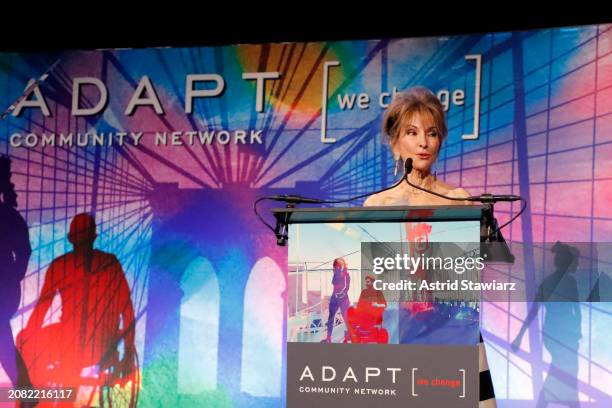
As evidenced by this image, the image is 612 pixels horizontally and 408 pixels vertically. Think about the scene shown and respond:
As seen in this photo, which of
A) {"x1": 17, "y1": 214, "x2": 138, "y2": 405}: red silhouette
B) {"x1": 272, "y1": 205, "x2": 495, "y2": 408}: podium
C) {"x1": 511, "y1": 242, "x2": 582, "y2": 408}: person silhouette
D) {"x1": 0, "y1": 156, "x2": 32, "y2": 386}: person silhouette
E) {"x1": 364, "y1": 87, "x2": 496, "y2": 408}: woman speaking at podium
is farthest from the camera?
{"x1": 0, "y1": 156, "x2": 32, "y2": 386}: person silhouette

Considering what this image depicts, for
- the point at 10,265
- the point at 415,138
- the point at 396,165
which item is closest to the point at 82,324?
the point at 10,265

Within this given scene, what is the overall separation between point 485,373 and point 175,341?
7.40 feet

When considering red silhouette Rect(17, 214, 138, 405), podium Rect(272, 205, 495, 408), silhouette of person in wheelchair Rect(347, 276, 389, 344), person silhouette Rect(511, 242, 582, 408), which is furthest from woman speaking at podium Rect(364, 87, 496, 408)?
silhouette of person in wheelchair Rect(347, 276, 389, 344)

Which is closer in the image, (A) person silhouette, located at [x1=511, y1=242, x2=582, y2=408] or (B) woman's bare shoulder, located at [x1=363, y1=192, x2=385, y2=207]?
(A) person silhouette, located at [x1=511, y1=242, x2=582, y2=408]

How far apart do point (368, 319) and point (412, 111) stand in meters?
2.22

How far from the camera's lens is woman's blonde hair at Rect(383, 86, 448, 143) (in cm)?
458

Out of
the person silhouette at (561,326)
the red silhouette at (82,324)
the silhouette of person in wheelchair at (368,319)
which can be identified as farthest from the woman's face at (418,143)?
the silhouette of person in wheelchair at (368,319)

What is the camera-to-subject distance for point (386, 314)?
2592 mm

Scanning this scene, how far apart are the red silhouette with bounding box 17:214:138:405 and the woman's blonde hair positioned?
1676 mm

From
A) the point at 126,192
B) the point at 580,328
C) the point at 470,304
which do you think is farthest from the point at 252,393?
the point at 470,304

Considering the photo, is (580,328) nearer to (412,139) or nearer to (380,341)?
(412,139)

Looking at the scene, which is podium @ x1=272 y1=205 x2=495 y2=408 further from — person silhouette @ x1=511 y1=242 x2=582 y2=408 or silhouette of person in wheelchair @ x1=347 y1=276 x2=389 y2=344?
person silhouette @ x1=511 y1=242 x2=582 y2=408

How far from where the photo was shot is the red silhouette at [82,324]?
15.5 ft

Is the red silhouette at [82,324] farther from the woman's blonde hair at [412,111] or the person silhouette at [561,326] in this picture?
the person silhouette at [561,326]
